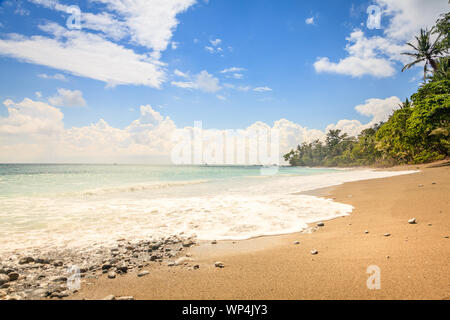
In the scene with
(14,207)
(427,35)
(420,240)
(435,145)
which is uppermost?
(427,35)

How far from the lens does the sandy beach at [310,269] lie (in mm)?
2545

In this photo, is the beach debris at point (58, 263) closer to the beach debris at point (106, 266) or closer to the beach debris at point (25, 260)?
the beach debris at point (25, 260)

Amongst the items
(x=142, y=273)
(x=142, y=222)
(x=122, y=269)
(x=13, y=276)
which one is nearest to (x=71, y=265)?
(x=13, y=276)

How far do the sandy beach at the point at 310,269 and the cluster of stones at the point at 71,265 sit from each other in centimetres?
23

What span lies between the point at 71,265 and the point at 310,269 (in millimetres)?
4151

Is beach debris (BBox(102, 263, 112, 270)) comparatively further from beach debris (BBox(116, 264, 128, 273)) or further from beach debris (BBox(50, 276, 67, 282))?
beach debris (BBox(50, 276, 67, 282))

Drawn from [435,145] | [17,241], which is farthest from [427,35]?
[17,241]

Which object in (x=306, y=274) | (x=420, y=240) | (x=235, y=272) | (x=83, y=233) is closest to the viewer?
(x=306, y=274)

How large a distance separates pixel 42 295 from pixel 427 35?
55.7 m

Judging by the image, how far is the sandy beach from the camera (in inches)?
100

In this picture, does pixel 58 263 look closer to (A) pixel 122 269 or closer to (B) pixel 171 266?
(A) pixel 122 269

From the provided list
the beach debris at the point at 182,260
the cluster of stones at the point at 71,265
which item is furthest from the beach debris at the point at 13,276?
the beach debris at the point at 182,260
